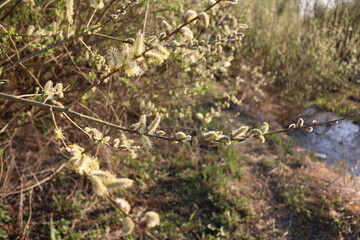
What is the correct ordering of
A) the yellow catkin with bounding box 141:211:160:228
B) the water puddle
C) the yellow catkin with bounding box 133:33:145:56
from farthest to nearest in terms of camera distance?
the water puddle → the yellow catkin with bounding box 133:33:145:56 → the yellow catkin with bounding box 141:211:160:228

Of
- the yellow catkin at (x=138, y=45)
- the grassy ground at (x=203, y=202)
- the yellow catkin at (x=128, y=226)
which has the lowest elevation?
the grassy ground at (x=203, y=202)

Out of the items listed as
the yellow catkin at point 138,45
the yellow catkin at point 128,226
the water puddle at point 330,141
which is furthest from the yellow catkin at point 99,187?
the water puddle at point 330,141

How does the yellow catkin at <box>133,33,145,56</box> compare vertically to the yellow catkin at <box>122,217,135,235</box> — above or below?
above

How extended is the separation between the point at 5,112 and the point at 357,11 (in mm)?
5659

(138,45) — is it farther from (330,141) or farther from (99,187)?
(330,141)

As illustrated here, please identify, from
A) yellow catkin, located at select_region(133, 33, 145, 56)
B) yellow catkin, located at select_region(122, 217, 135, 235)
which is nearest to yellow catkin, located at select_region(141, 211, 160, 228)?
yellow catkin, located at select_region(122, 217, 135, 235)

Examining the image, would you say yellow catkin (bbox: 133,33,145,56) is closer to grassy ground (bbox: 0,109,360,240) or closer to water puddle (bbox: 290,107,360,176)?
grassy ground (bbox: 0,109,360,240)

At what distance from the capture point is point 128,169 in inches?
135

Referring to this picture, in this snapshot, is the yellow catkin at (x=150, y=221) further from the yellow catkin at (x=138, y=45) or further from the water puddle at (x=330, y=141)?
the water puddle at (x=330, y=141)

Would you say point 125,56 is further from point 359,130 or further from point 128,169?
point 359,130

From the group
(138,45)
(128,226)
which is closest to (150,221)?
(128,226)

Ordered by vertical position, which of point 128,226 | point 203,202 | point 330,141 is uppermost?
point 128,226

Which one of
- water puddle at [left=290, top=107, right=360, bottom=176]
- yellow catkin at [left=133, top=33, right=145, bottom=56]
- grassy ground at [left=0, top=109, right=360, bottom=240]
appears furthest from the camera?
water puddle at [left=290, top=107, right=360, bottom=176]

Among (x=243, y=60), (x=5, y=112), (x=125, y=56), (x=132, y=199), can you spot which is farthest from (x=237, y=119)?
(x=125, y=56)
